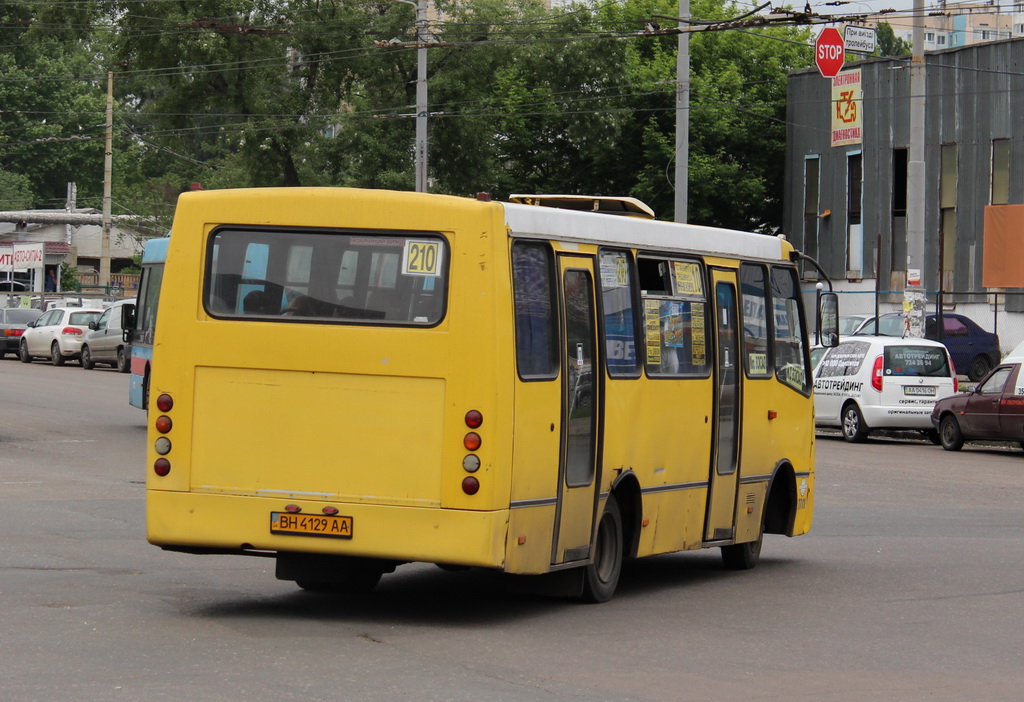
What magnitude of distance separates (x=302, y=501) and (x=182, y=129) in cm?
4387

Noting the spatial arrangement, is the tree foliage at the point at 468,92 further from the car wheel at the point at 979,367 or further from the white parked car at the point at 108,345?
the car wheel at the point at 979,367

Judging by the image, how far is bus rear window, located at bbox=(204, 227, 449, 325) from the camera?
916cm

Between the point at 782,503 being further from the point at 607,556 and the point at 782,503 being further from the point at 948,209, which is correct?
the point at 948,209

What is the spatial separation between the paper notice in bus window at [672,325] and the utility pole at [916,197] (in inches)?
792

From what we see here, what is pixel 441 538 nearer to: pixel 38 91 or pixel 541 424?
pixel 541 424

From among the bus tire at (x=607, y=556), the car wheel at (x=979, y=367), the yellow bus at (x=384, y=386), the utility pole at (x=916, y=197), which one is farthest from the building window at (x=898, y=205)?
the yellow bus at (x=384, y=386)

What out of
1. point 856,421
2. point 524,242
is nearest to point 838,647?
point 524,242

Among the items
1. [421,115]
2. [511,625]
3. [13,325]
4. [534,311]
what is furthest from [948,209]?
[511,625]

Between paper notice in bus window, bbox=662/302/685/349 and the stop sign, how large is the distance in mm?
27390

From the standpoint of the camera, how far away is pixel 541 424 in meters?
9.45

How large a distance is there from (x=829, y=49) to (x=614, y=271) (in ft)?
95.9

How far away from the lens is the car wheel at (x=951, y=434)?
25.8 meters

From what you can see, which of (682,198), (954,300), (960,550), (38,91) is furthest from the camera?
(38,91)

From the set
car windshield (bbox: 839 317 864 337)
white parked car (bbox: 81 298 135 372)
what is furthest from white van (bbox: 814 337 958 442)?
white parked car (bbox: 81 298 135 372)
